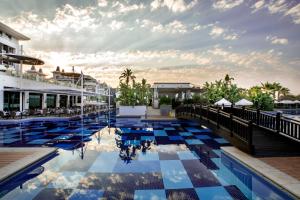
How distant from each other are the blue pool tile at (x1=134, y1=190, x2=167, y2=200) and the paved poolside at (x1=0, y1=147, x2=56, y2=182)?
4.00 metres

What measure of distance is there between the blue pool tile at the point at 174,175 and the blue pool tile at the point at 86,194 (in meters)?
1.93

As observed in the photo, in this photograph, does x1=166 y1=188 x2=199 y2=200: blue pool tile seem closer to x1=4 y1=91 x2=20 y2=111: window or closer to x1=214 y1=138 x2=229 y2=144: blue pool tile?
x1=214 y1=138 x2=229 y2=144: blue pool tile

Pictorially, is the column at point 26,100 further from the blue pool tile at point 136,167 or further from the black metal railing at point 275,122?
the black metal railing at point 275,122

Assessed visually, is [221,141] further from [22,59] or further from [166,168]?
[22,59]

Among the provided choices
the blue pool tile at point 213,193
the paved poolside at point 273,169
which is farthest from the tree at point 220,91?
the blue pool tile at point 213,193

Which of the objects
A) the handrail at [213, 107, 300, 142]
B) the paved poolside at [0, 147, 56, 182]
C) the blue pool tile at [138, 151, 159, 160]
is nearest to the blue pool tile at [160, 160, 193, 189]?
the blue pool tile at [138, 151, 159, 160]

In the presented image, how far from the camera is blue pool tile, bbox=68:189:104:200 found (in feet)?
17.9

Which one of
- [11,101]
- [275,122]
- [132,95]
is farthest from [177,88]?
[275,122]

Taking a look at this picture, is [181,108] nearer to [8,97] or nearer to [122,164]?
[122,164]

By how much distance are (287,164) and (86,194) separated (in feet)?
22.4

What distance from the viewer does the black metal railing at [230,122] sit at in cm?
906

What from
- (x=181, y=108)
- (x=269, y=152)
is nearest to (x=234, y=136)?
(x=269, y=152)

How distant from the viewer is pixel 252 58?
2455 centimetres

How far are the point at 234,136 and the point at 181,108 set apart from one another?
12.3m
